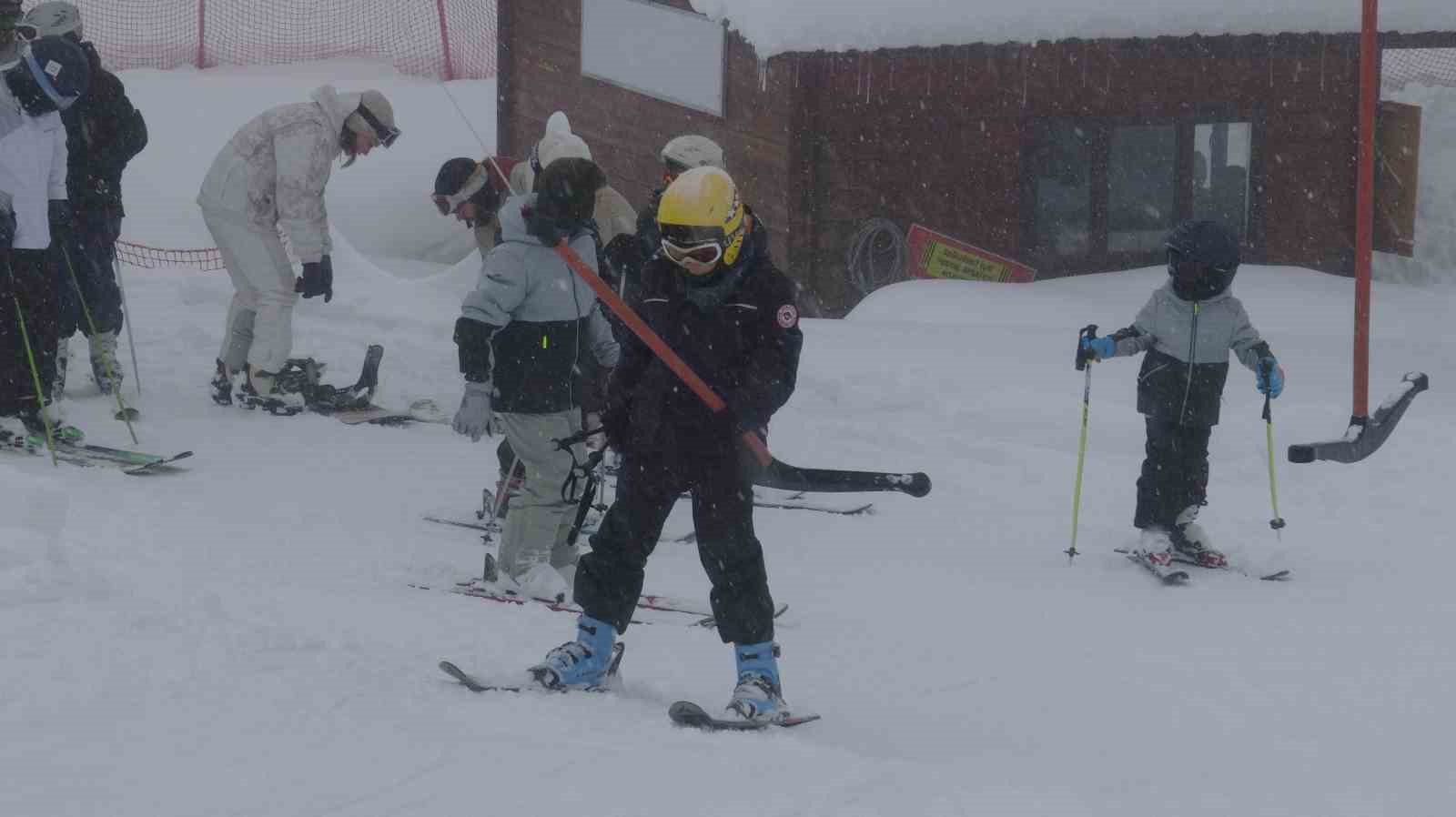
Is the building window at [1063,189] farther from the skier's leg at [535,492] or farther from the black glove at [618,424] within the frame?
the black glove at [618,424]

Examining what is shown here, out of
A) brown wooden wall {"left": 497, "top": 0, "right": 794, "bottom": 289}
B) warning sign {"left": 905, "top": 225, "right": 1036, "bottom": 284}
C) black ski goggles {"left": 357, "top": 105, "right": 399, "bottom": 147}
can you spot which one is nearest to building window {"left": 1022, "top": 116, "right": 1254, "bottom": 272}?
warning sign {"left": 905, "top": 225, "right": 1036, "bottom": 284}

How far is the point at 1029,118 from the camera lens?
13391 millimetres

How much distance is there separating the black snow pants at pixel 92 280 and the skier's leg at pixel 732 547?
5250 mm

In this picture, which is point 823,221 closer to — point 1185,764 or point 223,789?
point 1185,764

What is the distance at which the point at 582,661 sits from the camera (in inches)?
194

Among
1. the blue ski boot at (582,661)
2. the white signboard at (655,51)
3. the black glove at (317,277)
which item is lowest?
the blue ski boot at (582,661)

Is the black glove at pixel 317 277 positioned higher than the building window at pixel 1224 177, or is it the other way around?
the building window at pixel 1224 177

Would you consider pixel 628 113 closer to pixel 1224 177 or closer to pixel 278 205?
pixel 1224 177

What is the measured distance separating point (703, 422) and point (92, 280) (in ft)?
18.0

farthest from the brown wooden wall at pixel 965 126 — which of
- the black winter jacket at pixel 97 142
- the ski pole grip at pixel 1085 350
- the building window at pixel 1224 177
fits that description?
the ski pole grip at pixel 1085 350

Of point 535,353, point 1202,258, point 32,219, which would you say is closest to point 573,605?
point 535,353

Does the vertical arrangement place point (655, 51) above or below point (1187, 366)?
above

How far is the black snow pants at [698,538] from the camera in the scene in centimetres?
487

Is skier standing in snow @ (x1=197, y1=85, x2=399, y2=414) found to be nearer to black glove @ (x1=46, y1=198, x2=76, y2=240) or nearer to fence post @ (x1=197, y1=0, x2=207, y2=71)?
black glove @ (x1=46, y1=198, x2=76, y2=240)
